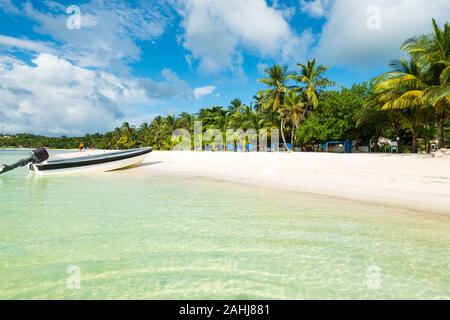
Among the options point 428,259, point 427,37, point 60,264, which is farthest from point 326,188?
point 427,37

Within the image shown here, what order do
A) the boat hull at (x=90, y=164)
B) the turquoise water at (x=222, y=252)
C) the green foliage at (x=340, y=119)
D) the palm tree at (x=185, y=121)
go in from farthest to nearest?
the palm tree at (x=185, y=121), the green foliage at (x=340, y=119), the boat hull at (x=90, y=164), the turquoise water at (x=222, y=252)

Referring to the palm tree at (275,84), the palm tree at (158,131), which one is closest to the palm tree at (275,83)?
the palm tree at (275,84)

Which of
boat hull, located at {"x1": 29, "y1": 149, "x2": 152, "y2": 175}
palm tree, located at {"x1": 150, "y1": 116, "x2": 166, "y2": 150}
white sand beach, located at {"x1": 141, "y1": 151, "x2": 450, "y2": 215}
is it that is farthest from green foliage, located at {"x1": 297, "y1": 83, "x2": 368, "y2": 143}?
palm tree, located at {"x1": 150, "y1": 116, "x2": 166, "y2": 150}

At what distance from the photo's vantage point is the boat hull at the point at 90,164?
12.4 meters

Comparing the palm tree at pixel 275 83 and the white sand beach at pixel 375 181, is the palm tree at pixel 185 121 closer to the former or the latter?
the palm tree at pixel 275 83

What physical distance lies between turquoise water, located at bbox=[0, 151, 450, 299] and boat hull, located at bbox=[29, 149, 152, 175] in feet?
22.0

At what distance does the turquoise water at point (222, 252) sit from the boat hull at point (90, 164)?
22.0ft

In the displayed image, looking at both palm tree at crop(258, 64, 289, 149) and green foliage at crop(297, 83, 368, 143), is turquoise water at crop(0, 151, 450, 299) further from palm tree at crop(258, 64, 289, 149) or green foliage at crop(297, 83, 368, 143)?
palm tree at crop(258, 64, 289, 149)

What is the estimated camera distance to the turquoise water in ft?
8.83

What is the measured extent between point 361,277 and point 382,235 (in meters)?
1.68

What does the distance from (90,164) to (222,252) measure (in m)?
12.0

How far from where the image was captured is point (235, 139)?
118 feet

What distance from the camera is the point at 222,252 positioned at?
11.8ft
